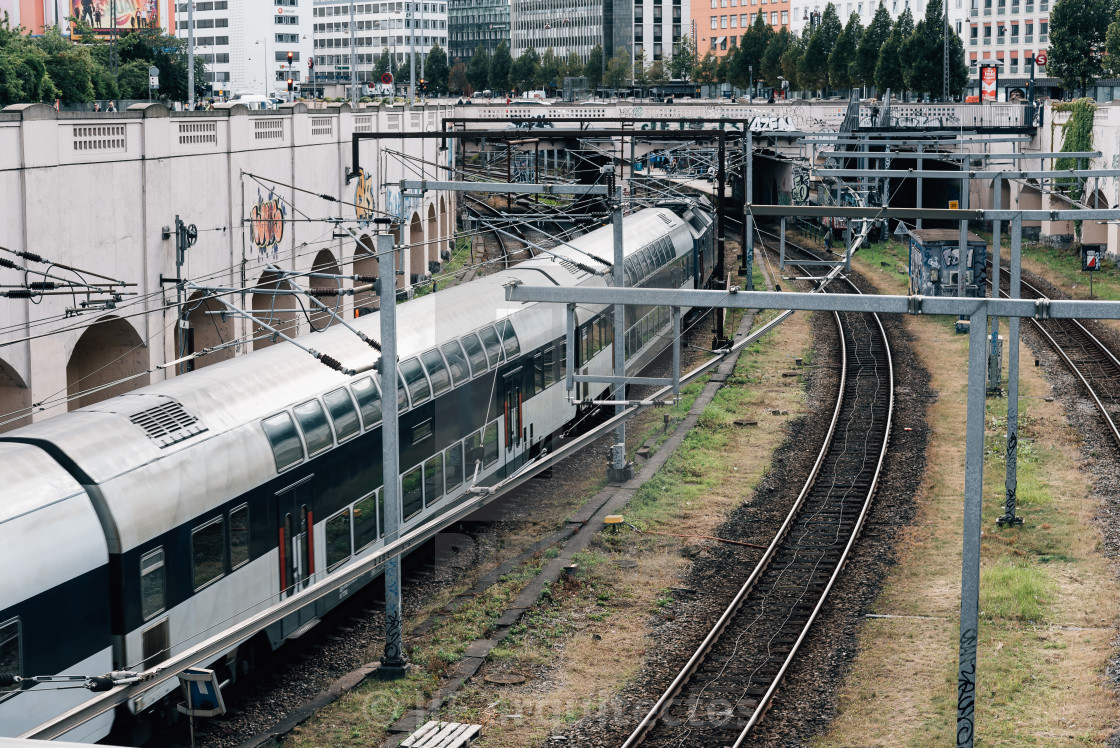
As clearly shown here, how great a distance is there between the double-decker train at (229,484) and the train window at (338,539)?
30 millimetres

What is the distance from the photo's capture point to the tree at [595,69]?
141375 millimetres

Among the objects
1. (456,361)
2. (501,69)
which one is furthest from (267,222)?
(501,69)

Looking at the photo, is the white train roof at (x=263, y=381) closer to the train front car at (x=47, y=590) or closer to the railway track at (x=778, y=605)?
the train front car at (x=47, y=590)

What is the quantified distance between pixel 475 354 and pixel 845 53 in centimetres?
7815

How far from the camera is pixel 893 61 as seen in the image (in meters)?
83.2

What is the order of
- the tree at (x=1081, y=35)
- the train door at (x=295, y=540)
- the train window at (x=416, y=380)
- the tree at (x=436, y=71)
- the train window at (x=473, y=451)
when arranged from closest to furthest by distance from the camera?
the train door at (x=295, y=540), the train window at (x=416, y=380), the train window at (x=473, y=451), the tree at (x=1081, y=35), the tree at (x=436, y=71)

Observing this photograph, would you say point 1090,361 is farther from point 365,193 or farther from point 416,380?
point 416,380

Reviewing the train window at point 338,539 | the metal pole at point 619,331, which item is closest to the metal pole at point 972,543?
the train window at point 338,539

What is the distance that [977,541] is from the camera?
39.9ft

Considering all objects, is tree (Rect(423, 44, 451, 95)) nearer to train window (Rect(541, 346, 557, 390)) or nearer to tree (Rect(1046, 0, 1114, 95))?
tree (Rect(1046, 0, 1114, 95))

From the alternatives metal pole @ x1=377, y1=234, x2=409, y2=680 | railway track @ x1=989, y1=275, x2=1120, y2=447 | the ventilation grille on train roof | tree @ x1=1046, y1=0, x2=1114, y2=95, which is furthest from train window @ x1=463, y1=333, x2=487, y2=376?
tree @ x1=1046, y1=0, x2=1114, y2=95

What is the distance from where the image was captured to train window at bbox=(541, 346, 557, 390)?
77.2ft

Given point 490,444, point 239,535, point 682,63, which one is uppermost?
point 682,63

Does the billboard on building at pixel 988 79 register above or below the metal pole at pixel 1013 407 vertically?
above
